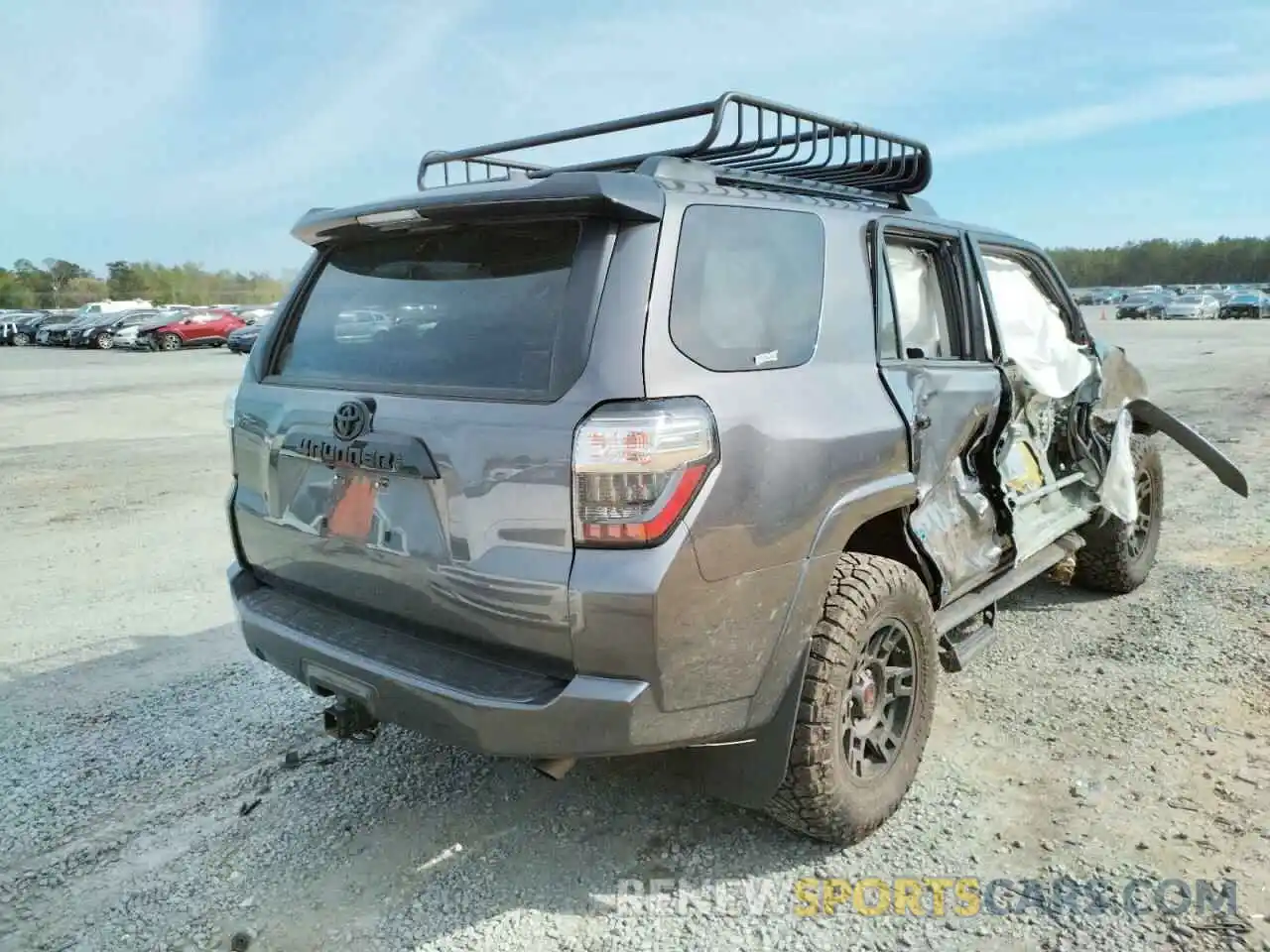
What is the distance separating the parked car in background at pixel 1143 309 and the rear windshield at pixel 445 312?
6059 centimetres

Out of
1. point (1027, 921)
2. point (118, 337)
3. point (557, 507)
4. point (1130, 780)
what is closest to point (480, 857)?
point (557, 507)

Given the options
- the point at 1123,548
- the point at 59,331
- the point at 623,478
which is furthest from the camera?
the point at 59,331

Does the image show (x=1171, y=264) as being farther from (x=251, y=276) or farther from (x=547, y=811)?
(x=547, y=811)

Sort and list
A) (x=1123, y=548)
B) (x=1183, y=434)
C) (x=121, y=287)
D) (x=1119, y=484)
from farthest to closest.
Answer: (x=121, y=287), (x=1183, y=434), (x=1123, y=548), (x=1119, y=484)

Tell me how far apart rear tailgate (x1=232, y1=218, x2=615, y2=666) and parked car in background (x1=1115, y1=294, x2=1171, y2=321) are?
60.7 m

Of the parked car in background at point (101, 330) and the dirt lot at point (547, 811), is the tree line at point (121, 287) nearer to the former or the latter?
the parked car in background at point (101, 330)

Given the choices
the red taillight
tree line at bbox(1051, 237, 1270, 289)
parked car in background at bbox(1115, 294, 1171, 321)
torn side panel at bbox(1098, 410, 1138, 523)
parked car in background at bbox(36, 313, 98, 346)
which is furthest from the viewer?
tree line at bbox(1051, 237, 1270, 289)

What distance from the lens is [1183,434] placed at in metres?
5.37

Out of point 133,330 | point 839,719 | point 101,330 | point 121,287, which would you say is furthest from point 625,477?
point 121,287

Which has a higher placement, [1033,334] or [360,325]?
[360,325]

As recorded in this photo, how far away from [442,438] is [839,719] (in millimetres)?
1374

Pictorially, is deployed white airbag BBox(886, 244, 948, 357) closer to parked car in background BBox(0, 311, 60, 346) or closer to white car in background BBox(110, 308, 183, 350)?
white car in background BBox(110, 308, 183, 350)

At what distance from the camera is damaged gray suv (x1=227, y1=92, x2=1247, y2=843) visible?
2.24 m

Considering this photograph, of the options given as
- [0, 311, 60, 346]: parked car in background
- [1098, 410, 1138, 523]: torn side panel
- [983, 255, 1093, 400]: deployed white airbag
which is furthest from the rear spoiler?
[0, 311, 60, 346]: parked car in background
